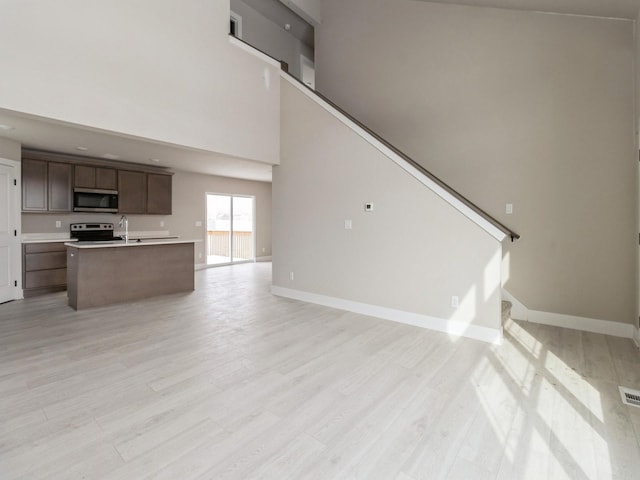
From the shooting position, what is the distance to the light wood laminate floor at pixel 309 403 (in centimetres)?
171

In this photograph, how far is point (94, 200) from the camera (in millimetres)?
6277

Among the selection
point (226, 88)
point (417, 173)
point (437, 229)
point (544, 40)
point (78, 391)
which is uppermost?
point (544, 40)

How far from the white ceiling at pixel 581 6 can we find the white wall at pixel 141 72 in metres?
3.40


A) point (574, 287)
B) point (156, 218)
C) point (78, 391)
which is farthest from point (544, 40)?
point (156, 218)

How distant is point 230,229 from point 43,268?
14.1 ft

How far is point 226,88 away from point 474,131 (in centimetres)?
349

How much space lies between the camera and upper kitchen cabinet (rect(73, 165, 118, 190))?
19.8ft

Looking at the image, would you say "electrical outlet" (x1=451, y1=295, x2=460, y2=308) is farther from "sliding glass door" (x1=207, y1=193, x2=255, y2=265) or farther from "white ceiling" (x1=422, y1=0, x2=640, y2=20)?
"sliding glass door" (x1=207, y1=193, x2=255, y2=265)

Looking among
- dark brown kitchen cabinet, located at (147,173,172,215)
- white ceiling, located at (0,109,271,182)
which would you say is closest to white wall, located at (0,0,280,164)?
white ceiling, located at (0,109,271,182)

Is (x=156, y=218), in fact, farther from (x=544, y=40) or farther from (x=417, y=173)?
(x=544, y=40)

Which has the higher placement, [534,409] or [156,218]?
[156,218]

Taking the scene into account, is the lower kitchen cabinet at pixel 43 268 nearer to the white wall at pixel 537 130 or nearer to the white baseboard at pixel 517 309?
the white wall at pixel 537 130

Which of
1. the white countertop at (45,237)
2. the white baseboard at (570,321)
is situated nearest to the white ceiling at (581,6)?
the white baseboard at (570,321)

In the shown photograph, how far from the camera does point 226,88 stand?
4.50m
